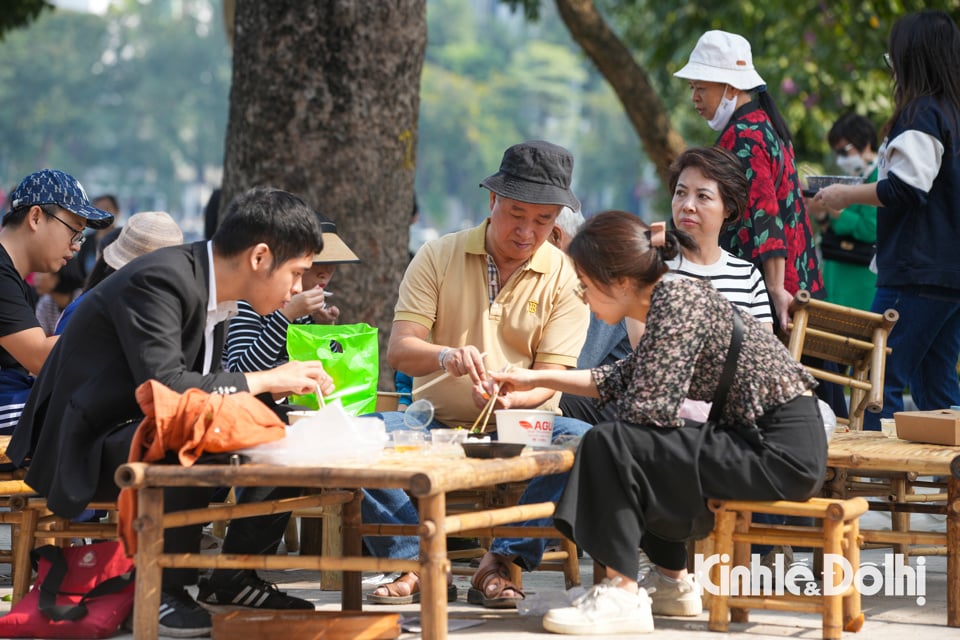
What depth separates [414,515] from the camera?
481 centimetres

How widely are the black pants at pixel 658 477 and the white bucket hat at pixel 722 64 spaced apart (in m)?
2.11

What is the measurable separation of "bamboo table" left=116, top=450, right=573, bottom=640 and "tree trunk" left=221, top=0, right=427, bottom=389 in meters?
3.50

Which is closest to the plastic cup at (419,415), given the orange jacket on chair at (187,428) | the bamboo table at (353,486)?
the bamboo table at (353,486)

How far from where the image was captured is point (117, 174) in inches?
3565

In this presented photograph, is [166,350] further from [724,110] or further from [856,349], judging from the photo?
[856,349]

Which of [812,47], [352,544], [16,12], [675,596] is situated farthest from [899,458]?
[16,12]

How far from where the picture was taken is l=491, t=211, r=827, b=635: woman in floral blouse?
399 cm

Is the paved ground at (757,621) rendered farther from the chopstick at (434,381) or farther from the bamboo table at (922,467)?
the chopstick at (434,381)

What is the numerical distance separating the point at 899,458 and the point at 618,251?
41.8 inches

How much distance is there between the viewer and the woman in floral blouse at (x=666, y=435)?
3988 mm

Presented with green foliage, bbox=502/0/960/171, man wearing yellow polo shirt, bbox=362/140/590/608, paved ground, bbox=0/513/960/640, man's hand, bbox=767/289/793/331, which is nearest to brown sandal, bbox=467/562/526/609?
paved ground, bbox=0/513/960/640

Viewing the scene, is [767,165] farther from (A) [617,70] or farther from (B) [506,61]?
(B) [506,61]

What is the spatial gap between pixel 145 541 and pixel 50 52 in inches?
3344

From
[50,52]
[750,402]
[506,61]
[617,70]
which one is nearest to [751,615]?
[750,402]
